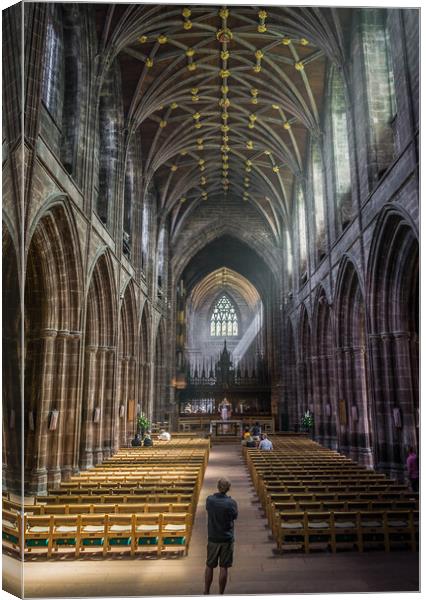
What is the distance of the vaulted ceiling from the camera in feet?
53.3

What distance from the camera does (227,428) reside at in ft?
101

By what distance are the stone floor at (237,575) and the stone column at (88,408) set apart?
913cm

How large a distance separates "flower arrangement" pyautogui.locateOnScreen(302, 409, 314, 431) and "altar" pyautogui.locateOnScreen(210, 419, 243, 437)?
196 inches

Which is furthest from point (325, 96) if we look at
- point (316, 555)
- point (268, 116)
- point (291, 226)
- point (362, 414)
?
point (316, 555)

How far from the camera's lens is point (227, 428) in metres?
30.8

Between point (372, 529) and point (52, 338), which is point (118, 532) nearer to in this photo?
point (372, 529)

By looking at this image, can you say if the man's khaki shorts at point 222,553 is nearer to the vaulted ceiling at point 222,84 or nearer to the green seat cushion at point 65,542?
the green seat cushion at point 65,542

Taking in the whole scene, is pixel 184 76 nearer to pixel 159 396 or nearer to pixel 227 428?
pixel 159 396

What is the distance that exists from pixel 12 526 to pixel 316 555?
4.21 meters

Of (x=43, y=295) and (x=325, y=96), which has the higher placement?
(x=325, y=96)

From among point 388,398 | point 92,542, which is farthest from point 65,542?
point 388,398

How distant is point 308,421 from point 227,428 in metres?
7.94

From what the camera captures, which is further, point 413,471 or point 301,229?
point 301,229

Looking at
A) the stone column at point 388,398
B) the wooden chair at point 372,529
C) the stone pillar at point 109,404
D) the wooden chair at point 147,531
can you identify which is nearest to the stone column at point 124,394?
the stone pillar at point 109,404
